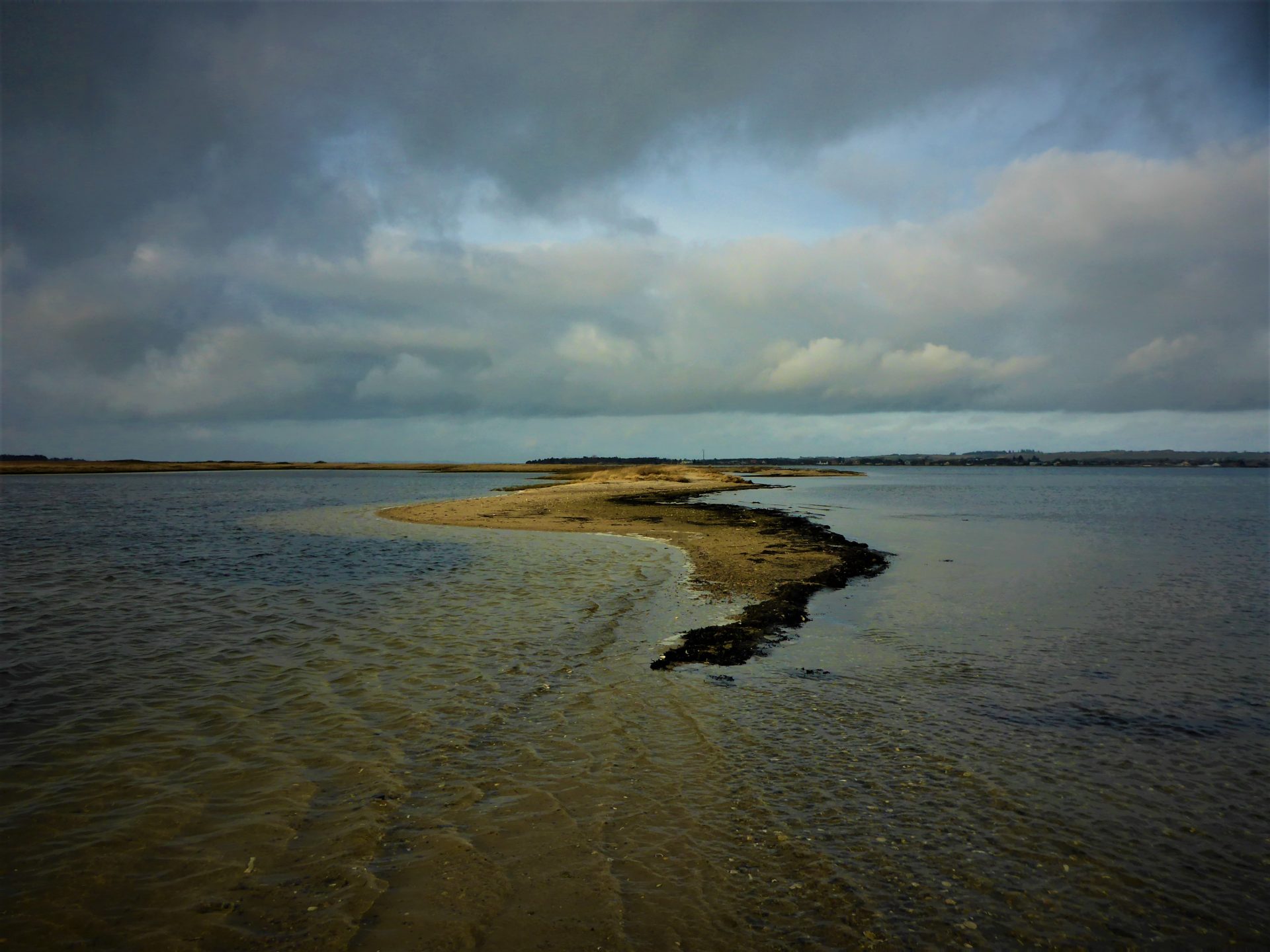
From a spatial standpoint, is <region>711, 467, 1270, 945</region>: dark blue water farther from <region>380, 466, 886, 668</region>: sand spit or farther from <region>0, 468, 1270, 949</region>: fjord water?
<region>380, 466, 886, 668</region>: sand spit

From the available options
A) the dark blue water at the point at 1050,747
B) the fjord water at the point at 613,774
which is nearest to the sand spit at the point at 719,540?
the fjord water at the point at 613,774

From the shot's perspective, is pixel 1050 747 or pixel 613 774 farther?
pixel 1050 747

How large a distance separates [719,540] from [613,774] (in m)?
24.2

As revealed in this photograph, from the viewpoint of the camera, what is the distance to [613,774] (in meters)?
7.88

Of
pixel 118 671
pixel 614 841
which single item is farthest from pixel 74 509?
pixel 614 841

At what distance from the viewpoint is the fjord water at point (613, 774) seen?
5.43m

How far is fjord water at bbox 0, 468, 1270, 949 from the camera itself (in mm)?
5430

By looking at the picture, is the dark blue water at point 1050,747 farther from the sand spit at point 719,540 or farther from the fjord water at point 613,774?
the sand spit at point 719,540

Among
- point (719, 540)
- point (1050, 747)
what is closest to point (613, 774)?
point (1050, 747)

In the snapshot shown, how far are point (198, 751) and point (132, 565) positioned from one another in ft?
64.5

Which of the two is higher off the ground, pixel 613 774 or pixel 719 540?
pixel 613 774

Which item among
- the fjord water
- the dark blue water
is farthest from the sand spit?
the dark blue water

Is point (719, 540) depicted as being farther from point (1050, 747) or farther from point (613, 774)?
point (613, 774)

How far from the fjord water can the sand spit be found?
3.20 ft
